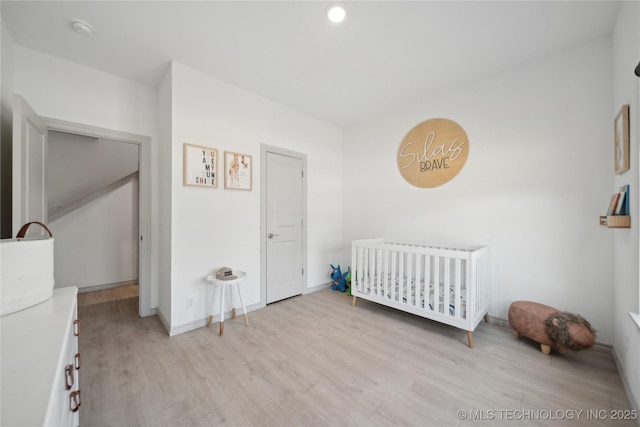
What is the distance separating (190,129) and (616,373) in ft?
13.1

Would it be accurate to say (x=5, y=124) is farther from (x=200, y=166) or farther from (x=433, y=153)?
(x=433, y=153)

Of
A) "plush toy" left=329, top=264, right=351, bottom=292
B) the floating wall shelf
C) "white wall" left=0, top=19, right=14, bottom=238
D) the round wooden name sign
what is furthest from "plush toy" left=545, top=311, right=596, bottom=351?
"white wall" left=0, top=19, right=14, bottom=238

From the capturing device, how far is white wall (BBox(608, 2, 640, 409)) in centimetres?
140

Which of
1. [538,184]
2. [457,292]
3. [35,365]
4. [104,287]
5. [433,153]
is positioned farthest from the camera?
[104,287]

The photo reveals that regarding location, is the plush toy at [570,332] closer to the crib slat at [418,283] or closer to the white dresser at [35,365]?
the crib slat at [418,283]

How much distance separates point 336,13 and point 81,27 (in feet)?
6.37

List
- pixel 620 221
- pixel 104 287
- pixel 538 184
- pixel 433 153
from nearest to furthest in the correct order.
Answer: pixel 620 221 → pixel 538 184 → pixel 433 153 → pixel 104 287

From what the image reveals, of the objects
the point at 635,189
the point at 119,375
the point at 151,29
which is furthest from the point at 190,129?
the point at 635,189

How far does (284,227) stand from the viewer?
3221mm

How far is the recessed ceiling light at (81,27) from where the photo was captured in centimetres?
180

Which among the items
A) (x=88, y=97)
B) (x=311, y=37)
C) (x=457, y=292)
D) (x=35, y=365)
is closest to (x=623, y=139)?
(x=457, y=292)

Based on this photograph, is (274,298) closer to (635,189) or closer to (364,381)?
(364,381)

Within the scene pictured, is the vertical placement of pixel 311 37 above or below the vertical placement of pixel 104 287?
above

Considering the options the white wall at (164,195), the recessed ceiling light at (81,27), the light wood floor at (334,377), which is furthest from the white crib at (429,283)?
the recessed ceiling light at (81,27)
